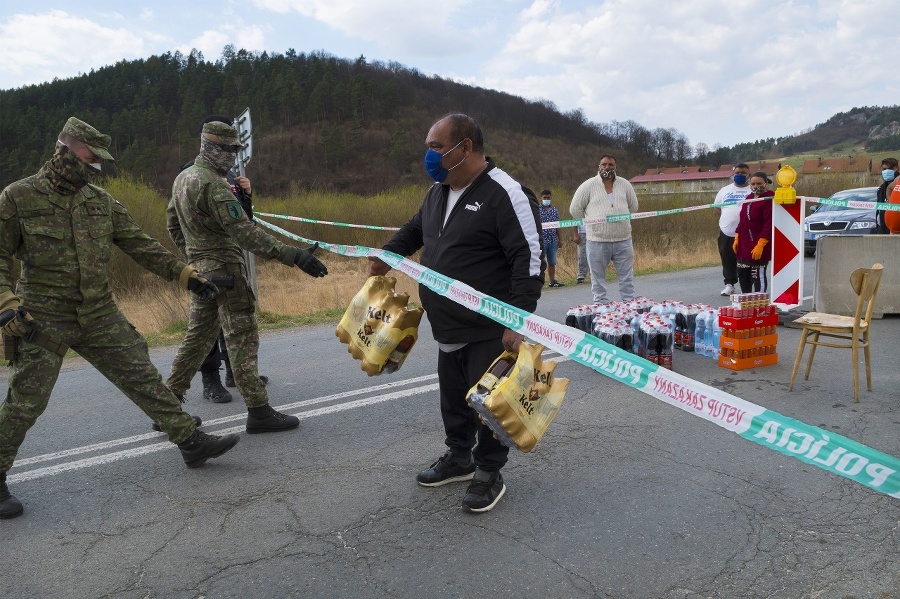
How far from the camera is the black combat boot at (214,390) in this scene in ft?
18.2

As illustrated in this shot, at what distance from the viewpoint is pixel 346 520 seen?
3.45 metres

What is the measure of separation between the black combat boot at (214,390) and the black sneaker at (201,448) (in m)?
1.40

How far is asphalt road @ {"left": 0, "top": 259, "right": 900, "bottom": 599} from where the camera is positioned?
9.52ft

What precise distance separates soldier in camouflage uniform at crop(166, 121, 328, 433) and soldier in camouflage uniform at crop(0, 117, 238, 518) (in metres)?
0.70

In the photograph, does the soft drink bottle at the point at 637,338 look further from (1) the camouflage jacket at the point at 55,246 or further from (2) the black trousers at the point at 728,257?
(1) the camouflage jacket at the point at 55,246

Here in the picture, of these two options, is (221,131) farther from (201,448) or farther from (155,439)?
(155,439)

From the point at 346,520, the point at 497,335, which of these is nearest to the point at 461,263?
the point at 497,335

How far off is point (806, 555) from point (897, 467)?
1.41 meters

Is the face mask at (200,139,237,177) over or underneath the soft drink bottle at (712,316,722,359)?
over

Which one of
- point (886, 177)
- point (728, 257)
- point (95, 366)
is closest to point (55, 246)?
point (95, 366)

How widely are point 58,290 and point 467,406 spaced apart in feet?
7.58

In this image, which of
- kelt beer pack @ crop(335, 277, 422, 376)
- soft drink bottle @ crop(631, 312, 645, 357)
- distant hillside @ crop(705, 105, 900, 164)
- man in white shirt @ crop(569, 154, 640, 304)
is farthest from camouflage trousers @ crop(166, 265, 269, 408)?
distant hillside @ crop(705, 105, 900, 164)

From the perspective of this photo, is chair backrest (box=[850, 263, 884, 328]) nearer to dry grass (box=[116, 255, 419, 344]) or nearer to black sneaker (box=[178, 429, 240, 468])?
black sneaker (box=[178, 429, 240, 468])

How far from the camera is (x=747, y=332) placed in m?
6.07
